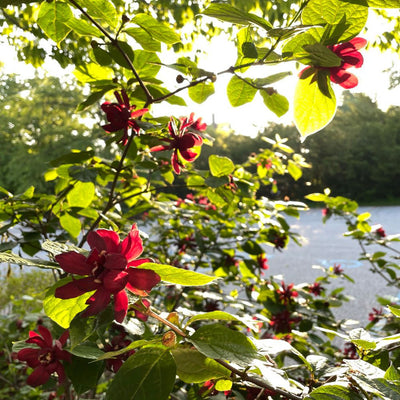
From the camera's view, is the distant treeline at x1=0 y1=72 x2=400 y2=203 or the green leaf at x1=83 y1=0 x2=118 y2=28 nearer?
the green leaf at x1=83 y1=0 x2=118 y2=28

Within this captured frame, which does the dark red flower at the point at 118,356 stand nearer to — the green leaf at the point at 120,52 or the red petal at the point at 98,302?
the red petal at the point at 98,302

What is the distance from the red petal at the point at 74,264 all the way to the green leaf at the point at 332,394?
319 millimetres

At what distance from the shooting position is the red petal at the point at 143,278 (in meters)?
0.48

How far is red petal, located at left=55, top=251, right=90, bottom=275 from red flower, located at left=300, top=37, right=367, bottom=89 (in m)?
0.41

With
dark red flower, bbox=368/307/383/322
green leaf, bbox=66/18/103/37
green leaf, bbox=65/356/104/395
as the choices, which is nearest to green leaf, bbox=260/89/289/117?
green leaf, bbox=66/18/103/37

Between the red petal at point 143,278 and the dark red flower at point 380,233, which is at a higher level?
the red petal at point 143,278

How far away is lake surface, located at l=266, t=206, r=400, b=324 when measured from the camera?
5836mm

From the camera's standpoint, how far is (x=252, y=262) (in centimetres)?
193

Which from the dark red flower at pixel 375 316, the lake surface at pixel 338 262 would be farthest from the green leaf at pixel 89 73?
the lake surface at pixel 338 262

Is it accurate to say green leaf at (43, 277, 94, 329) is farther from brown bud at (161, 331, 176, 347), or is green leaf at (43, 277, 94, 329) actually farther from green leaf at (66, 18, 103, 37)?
green leaf at (66, 18, 103, 37)

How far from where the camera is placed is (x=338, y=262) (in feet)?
25.9

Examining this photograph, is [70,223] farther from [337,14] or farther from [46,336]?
[337,14]

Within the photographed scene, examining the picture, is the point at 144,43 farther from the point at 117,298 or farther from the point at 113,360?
the point at 113,360

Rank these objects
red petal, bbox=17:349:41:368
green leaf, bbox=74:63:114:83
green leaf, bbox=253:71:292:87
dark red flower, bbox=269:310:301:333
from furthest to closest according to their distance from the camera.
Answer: dark red flower, bbox=269:310:301:333 → green leaf, bbox=74:63:114:83 → red petal, bbox=17:349:41:368 → green leaf, bbox=253:71:292:87
